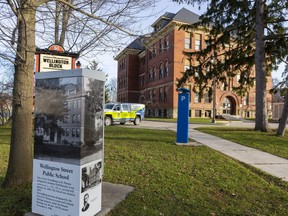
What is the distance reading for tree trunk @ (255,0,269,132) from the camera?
55.7 feet

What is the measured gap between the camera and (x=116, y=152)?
29.4 feet

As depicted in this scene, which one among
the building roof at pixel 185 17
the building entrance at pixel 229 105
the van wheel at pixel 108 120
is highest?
the building roof at pixel 185 17

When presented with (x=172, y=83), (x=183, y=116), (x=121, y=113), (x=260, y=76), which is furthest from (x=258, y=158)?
(x=172, y=83)

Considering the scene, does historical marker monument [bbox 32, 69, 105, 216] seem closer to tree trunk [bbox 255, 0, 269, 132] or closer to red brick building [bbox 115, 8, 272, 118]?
tree trunk [bbox 255, 0, 269, 132]

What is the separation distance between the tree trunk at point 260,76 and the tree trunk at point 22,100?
14.7 m

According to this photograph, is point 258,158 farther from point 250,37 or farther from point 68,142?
point 250,37

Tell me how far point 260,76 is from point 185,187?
13.5 metres

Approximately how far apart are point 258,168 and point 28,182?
541cm

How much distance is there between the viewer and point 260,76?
17141mm

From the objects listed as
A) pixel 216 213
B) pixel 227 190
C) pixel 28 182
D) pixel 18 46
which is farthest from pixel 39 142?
pixel 227 190

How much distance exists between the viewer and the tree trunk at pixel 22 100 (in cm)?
518

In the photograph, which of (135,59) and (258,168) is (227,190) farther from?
(135,59)

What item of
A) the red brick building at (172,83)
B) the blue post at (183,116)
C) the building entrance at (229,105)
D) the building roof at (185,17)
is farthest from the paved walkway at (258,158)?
the building entrance at (229,105)

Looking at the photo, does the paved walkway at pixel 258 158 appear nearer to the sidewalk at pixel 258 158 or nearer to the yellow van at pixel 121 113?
the sidewalk at pixel 258 158
